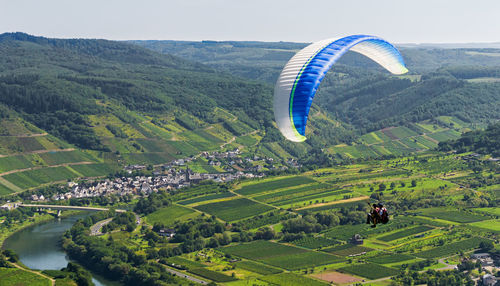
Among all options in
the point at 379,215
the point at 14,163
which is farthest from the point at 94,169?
the point at 379,215

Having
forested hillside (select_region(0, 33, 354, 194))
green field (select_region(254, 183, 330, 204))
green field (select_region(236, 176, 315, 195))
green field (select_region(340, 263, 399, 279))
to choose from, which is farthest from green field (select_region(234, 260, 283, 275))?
forested hillside (select_region(0, 33, 354, 194))

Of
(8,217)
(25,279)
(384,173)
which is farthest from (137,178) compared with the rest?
(25,279)

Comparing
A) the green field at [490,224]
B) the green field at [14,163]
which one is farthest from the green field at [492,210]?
the green field at [14,163]

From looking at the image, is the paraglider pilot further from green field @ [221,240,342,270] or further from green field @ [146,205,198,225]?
green field @ [146,205,198,225]

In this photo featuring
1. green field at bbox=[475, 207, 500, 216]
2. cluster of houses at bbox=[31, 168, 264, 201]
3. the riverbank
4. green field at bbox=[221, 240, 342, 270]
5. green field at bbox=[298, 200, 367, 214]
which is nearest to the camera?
green field at bbox=[221, 240, 342, 270]

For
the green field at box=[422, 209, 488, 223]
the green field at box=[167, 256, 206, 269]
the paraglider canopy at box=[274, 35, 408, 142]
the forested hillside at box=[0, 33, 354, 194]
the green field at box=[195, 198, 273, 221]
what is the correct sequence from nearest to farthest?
1. the paraglider canopy at box=[274, 35, 408, 142]
2. the green field at box=[167, 256, 206, 269]
3. the green field at box=[422, 209, 488, 223]
4. the green field at box=[195, 198, 273, 221]
5. the forested hillside at box=[0, 33, 354, 194]

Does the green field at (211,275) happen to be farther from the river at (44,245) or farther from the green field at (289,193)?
the green field at (289,193)

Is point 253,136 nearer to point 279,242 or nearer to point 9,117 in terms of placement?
point 9,117
